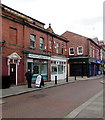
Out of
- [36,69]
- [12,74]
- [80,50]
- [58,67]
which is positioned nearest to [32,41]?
[36,69]

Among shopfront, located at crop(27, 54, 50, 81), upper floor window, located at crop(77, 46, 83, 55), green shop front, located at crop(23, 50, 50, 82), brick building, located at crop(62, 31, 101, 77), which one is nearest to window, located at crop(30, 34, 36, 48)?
green shop front, located at crop(23, 50, 50, 82)

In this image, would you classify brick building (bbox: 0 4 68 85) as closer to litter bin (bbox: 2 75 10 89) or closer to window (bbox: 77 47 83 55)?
litter bin (bbox: 2 75 10 89)

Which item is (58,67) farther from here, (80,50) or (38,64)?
(80,50)

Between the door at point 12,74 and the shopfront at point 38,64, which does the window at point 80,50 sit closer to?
the shopfront at point 38,64

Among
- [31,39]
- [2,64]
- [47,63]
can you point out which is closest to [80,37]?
[47,63]

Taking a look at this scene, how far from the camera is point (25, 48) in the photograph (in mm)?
16672

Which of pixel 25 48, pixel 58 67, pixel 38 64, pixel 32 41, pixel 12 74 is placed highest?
pixel 32 41

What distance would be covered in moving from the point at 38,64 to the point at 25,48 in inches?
127

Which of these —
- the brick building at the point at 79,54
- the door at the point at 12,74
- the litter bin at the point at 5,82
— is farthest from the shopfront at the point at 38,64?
the brick building at the point at 79,54

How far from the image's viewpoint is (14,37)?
15391mm

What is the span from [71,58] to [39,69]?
1544cm

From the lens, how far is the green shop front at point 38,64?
17266 millimetres

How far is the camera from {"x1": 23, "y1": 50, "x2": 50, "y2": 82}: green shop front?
17266 millimetres

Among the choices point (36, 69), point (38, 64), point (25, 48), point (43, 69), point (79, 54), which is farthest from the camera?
point (79, 54)
